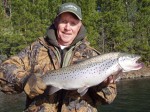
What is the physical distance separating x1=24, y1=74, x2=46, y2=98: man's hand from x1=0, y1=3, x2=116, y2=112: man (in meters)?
0.09

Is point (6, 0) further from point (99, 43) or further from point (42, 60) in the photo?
point (42, 60)

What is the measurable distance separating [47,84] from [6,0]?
60.6 meters

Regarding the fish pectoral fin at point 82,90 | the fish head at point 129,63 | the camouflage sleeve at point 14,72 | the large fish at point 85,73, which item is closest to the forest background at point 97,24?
the camouflage sleeve at point 14,72

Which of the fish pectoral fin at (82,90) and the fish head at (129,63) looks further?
the fish head at (129,63)

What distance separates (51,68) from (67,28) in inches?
23.3

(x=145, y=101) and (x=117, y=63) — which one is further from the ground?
(x=117, y=63)

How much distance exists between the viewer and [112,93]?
16.7ft

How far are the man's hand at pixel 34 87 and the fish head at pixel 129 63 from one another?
1.12 meters

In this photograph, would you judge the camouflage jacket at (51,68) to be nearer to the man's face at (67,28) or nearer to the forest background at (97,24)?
the man's face at (67,28)

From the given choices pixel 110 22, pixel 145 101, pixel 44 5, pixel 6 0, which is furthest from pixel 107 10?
pixel 145 101

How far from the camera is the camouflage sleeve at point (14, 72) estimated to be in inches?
196

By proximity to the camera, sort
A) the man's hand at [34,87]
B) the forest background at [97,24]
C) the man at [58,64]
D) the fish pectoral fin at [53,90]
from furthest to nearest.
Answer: the forest background at [97,24]
the man at [58,64]
the fish pectoral fin at [53,90]
the man's hand at [34,87]

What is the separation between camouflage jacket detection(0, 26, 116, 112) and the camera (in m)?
5.02

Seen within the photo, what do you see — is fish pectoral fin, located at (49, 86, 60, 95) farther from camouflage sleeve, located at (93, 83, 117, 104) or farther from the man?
camouflage sleeve, located at (93, 83, 117, 104)
